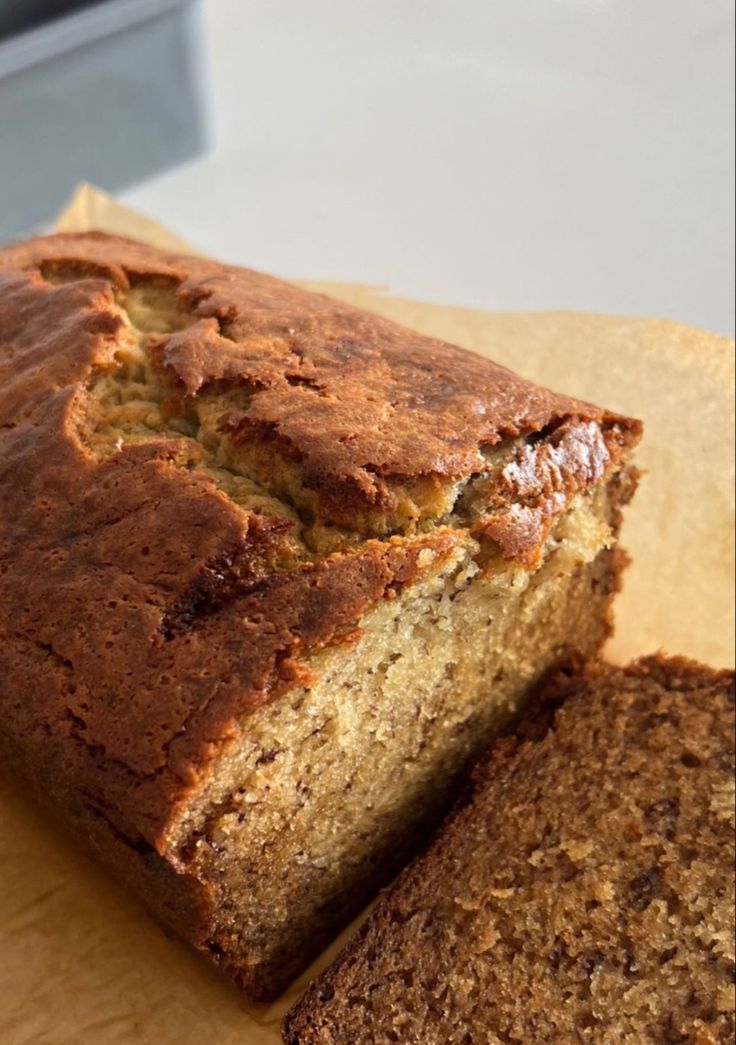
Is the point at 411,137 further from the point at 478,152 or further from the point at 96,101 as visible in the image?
the point at 96,101

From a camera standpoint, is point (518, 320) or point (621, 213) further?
point (621, 213)

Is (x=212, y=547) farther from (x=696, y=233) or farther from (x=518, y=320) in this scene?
(x=696, y=233)

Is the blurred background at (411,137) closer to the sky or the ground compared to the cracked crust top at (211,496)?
closer to the sky

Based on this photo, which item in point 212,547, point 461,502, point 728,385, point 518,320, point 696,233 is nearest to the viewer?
point 212,547

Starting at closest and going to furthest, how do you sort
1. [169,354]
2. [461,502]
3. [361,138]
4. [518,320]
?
[461,502], [169,354], [518,320], [361,138]

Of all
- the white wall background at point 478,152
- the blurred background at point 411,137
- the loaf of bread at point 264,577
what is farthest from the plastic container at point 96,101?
the loaf of bread at point 264,577

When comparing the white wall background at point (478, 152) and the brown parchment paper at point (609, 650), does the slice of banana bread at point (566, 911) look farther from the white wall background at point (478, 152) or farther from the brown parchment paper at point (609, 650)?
the white wall background at point (478, 152)

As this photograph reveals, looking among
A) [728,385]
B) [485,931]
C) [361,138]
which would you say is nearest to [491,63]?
[361,138]
